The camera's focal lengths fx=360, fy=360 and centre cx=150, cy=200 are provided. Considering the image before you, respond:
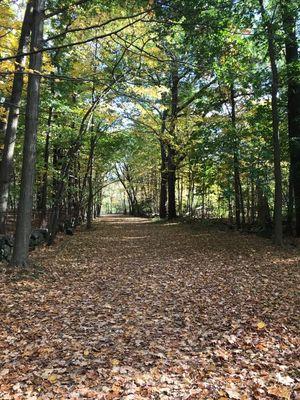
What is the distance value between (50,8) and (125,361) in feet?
28.9

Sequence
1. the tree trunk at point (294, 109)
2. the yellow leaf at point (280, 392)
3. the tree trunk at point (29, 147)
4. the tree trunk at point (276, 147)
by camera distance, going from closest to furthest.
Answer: the yellow leaf at point (280, 392)
the tree trunk at point (29, 147)
the tree trunk at point (276, 147)
the tree trunk at point (294, 109)

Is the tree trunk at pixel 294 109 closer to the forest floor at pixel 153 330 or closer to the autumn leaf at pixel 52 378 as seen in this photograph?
the forest floor at pixel 153 330

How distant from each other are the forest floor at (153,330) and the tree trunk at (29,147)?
3.17 feet

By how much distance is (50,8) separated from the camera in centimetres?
936

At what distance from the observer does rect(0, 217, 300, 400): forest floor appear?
3.94 metres

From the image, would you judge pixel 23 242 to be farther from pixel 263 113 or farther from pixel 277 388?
pixel 263 113

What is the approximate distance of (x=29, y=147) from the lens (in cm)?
888

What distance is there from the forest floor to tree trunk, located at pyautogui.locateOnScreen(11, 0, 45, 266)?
966 millimetres

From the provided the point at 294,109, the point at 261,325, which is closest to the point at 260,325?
the point at 261,325

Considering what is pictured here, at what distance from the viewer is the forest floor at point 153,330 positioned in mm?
3943

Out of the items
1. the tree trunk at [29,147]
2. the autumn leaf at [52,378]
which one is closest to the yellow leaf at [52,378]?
the autumn leaf at [52,378]

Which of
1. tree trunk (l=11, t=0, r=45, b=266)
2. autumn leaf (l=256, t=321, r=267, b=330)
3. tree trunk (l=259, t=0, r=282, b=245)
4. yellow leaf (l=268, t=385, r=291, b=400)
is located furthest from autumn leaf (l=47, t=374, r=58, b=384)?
tree trunk (l=259, t=0, r=282, b=245)

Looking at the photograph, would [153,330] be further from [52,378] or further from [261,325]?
[52,378]

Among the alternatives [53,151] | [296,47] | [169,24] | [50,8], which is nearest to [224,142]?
[296,47]
